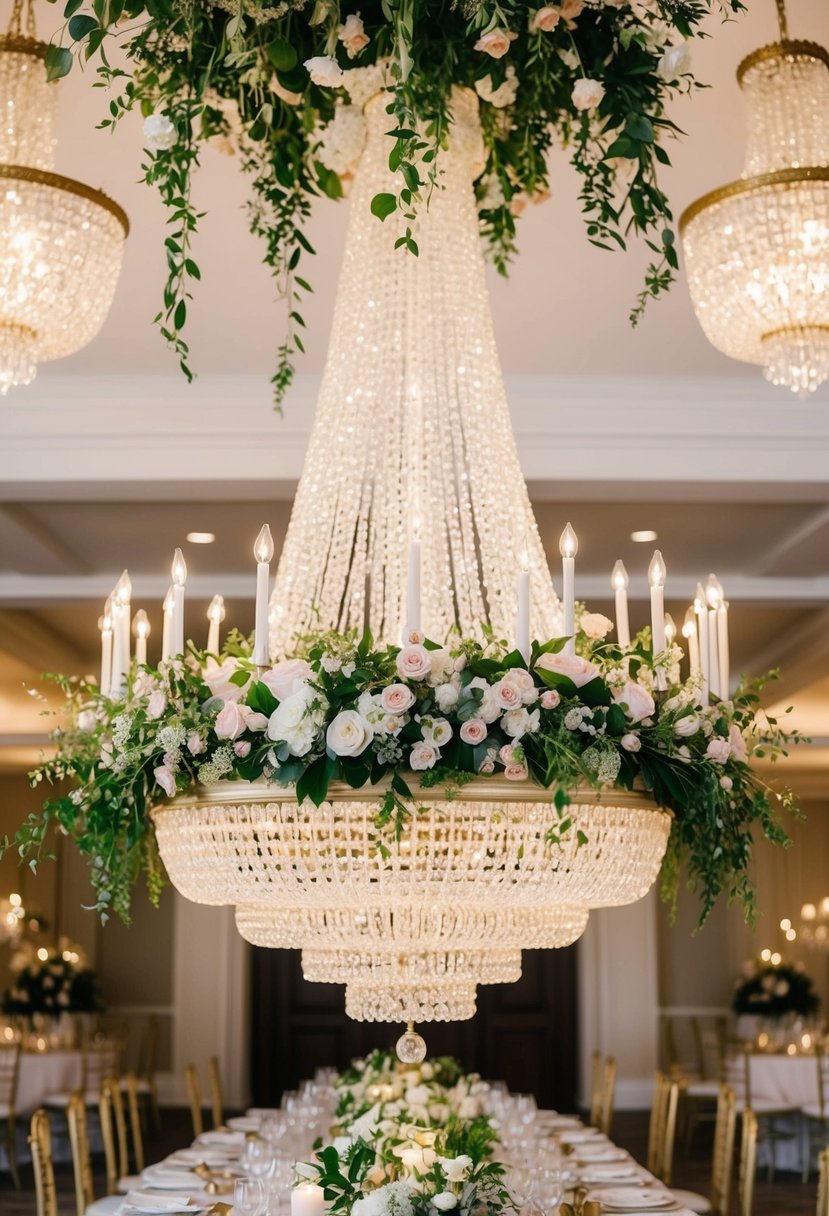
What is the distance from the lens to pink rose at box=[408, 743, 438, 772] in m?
2.01

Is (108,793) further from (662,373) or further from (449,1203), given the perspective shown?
(662,373)

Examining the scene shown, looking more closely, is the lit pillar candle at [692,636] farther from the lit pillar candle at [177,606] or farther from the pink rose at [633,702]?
the lit pillar candle at [177,606]

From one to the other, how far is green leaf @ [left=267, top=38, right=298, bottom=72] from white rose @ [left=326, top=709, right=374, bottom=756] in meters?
1.18

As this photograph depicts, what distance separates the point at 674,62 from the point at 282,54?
2.31ft

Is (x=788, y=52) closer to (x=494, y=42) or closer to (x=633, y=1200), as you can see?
(x=494, y=42)

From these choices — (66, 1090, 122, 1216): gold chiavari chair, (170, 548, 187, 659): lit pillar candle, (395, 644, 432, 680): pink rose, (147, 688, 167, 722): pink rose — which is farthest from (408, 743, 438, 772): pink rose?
(66, 1090, 122, 1216): gold chiavari chair

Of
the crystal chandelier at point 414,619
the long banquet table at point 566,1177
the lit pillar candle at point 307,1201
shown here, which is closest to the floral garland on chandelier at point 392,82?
the crystal chandelier at point 414,619

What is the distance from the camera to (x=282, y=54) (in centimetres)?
238

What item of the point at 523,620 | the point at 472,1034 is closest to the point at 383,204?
the point at 523,620

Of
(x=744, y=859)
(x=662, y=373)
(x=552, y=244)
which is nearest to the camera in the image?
(x=744, y=859)

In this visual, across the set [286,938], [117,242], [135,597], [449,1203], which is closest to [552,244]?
[117,242]

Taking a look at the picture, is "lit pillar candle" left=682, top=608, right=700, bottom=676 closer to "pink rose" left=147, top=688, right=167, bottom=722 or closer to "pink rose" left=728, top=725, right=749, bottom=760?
"pink rose" left=728, top=725, right=749, bottom=760

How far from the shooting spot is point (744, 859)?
100 inches

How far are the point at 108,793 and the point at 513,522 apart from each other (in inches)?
34.6
